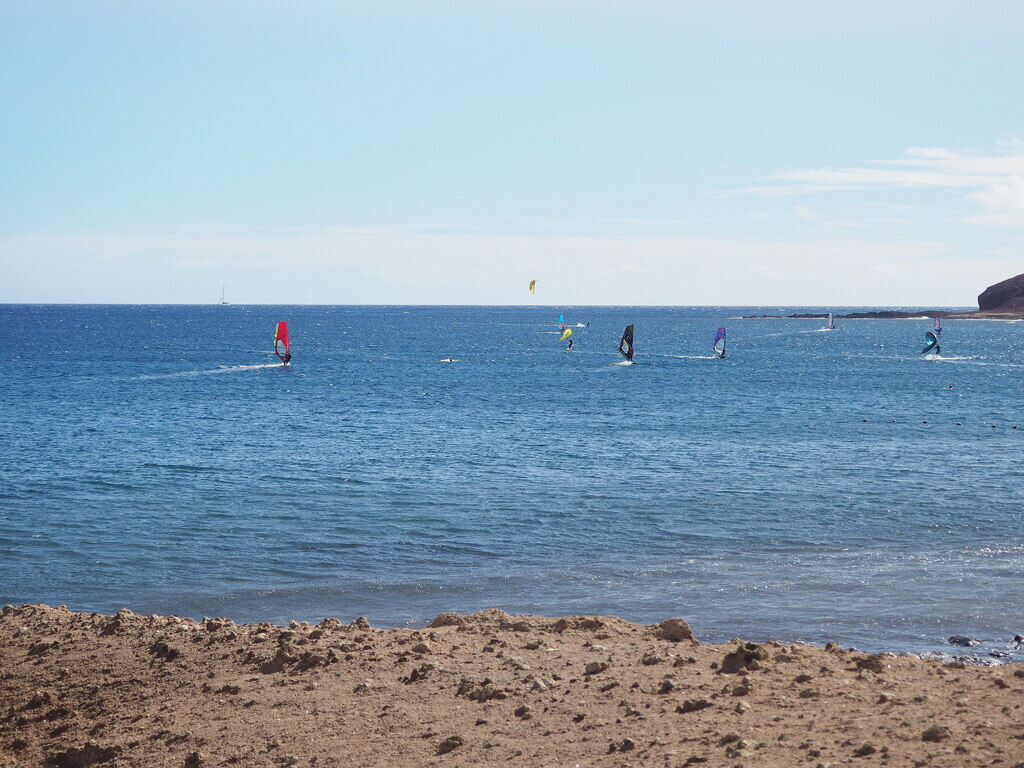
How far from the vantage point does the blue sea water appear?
1800 cm

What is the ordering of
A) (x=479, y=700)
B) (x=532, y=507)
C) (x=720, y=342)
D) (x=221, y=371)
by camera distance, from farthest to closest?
1. (x=720, y=342)
2. (x=221, y=371)
3. (x=532, y=507)
4. (x=479, y=700)

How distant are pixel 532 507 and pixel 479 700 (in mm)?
16213

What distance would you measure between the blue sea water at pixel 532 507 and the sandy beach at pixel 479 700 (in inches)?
141

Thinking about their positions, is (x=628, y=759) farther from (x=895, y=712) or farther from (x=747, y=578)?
(x=747, y=578)

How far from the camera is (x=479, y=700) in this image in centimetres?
1078

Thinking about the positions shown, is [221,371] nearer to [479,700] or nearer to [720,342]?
[720,342]

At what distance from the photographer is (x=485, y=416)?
51.6 metres

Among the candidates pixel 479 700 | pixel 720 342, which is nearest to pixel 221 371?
pixel 720 342

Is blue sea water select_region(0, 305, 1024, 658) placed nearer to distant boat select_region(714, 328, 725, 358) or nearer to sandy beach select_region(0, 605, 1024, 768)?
sandy beach select_region(0, 605, 1024, 768)

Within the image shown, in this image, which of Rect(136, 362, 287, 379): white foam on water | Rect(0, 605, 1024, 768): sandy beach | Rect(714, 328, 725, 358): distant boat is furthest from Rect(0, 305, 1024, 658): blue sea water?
Rect(714, 328, 725, 358): distant boat

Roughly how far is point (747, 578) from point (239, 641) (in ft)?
34.1

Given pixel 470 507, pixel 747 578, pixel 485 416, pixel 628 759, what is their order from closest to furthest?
pixel 628 759 < pixel 747 578 < pixel 470 507 < pixel 485 416

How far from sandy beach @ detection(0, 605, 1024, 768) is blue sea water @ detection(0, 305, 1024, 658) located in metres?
3.59

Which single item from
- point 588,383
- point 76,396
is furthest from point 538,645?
point 588,383
